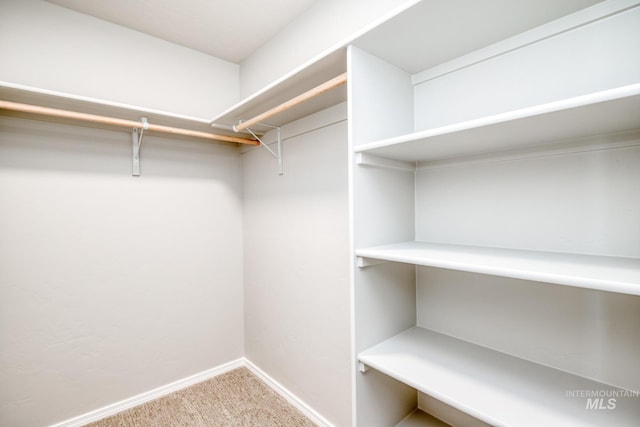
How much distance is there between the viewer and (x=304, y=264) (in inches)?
73.8

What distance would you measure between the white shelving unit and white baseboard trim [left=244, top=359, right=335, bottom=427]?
0.72 meters

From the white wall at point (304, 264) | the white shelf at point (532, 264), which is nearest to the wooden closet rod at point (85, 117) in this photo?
the white wall at point (304, 264)

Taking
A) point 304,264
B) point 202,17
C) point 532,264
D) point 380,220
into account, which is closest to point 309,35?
point 202,17

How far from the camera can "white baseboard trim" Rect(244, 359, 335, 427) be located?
Answer: 1.76m

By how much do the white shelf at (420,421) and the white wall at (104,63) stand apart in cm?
230

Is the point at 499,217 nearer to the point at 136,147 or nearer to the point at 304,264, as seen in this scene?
the point at 304,264

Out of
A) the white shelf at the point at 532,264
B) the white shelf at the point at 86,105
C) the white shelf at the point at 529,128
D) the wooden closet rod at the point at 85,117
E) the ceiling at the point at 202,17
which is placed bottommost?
the white shelf at the point at 532,264

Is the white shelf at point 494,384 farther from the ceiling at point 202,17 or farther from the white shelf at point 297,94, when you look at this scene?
the ceiling at point 202,17

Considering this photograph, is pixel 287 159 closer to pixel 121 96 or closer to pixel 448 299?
pixel 121 96

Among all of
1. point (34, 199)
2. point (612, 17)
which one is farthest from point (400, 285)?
point (34, 199)

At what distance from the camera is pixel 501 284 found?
1080 millimetres

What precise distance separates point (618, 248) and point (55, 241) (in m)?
2.55

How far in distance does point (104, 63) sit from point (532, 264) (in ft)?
8.03

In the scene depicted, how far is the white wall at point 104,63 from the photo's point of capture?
5.24 feet
